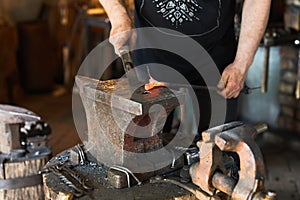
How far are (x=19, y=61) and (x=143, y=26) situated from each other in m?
2.89

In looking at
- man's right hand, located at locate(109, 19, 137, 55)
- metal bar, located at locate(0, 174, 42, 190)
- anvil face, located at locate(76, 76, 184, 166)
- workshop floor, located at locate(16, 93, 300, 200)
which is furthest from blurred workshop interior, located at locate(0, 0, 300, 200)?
anvil face, located at locate(76, 76, 184, 166)

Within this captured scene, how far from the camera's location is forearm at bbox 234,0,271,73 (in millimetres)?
1670

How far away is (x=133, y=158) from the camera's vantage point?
4.49 feet

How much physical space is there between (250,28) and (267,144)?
179 centimetres

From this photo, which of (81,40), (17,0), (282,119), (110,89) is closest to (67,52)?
(81,40)

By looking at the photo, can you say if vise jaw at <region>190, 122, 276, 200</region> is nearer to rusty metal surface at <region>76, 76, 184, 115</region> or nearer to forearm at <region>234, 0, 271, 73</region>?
rusty metal surface at <region>76, 76, 184, 115</region>

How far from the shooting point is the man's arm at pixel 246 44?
167 centimetres

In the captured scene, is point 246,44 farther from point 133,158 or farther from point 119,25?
point 133,158

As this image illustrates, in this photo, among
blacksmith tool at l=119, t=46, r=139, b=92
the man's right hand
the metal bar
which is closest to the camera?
blacksmith tool at l=119, t=46, r=139, b=92

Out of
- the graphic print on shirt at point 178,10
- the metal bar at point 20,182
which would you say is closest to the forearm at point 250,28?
the graphic print on shirt at point 178,10

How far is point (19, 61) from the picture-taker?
175 inches

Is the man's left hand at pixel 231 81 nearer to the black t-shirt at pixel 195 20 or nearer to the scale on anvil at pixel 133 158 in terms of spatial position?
the black t-shirt at pixel 195 20

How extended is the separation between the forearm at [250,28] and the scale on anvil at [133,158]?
0.40m

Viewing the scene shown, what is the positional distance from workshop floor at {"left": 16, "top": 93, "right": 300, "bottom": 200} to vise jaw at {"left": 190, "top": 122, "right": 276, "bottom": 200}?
1.53 m
